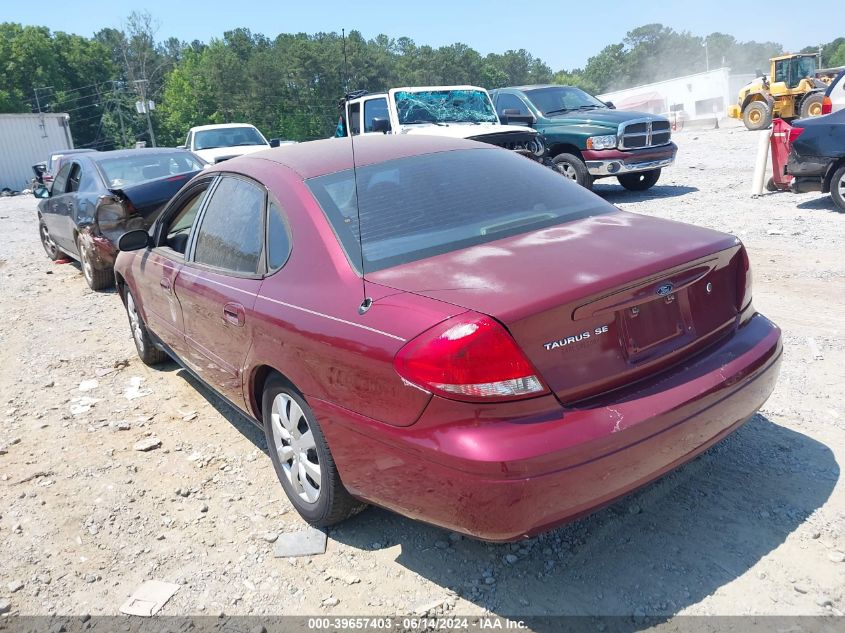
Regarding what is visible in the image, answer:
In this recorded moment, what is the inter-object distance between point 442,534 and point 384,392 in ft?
3.31

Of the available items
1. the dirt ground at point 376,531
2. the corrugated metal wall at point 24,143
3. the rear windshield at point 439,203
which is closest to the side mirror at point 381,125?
the dirt ground at point 376,531

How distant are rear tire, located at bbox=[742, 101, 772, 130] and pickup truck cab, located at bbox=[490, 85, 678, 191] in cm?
1460

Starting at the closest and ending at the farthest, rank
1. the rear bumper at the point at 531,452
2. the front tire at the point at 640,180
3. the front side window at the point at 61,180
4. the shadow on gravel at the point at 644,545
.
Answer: the rear bumper at the point at 531,452 → the shadow on gravel at the point at 644,545 → the front side window at the point at 61,180 → the front tire at the point at 640,180

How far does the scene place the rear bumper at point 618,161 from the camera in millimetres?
11758

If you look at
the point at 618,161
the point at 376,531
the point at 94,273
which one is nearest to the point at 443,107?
the point at 618,161

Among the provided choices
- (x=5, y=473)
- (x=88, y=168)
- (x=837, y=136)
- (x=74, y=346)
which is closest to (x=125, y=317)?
(x=74, y=346)

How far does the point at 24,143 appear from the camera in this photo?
44.7m

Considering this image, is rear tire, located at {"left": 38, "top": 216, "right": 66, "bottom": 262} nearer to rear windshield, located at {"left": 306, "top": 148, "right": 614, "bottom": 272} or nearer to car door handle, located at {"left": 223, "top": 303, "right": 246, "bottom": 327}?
car door handle, located at {"left": 223, "top": 303, "right": 246, "bottom": 327}

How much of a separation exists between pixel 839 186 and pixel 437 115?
5.92 meters

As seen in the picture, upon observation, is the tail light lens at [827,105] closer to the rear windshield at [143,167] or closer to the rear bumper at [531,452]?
the rear windshield at [143,167]

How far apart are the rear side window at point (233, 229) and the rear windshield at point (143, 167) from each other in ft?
17.2

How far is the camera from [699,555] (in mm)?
2789

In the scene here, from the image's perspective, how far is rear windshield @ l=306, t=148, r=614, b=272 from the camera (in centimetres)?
297

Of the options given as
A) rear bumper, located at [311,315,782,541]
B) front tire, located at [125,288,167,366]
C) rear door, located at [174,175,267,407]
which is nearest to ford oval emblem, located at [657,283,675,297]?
rear bumper, located at [311,315,782,541]
